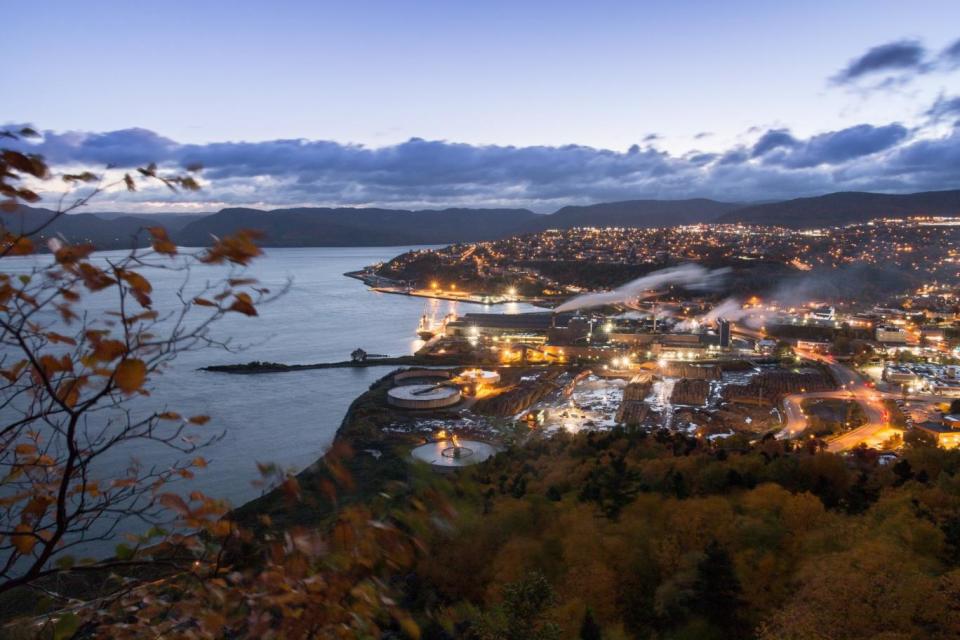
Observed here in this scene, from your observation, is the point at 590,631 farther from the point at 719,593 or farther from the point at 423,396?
the point at 423,396

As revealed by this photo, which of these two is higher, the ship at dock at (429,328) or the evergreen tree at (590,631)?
the evergreen tree at (590,631)

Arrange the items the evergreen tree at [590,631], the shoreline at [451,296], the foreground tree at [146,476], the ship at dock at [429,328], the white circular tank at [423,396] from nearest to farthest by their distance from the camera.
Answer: the foreground tree at [146,476] < the evergreen tree at [590,631] < the white circular tank at [423,396] < the ship at dock at [429,328] < the shoreline at [451,296]

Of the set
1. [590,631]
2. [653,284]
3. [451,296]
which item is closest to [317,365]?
[590,631]

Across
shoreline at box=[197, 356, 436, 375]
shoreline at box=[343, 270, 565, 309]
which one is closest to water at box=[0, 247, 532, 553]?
shoreline at box=[197, 356, 436, 375]

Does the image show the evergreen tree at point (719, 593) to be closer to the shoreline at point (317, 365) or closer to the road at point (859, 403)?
the road at point (859, 403)

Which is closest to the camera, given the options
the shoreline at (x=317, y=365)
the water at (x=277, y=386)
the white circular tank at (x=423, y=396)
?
the water at (x=277, y=386)

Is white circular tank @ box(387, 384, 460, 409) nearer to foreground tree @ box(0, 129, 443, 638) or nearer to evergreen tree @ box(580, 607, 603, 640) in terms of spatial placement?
evergreen tree @ box(580, 607, 603, 640)

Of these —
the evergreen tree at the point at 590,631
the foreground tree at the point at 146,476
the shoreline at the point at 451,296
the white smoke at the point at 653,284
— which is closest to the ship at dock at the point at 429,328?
the white smoke at the point at 653,284
